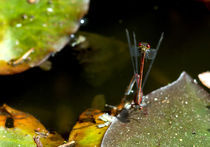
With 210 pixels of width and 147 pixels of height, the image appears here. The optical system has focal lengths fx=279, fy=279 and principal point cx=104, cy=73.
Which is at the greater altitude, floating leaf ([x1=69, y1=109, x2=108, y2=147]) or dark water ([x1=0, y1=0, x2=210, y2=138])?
dark water ([x1=0, y1=0, x2=210, y2=138])

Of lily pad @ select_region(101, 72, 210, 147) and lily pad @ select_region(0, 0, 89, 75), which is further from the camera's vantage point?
lily pad @ select_region(0, 0, 89, 75)

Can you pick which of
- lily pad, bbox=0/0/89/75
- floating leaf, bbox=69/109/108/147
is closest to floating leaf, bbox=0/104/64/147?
floating leaf, bbox=69/109/108/147

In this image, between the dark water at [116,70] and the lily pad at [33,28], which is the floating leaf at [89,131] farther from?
the lily pad at [33,28]

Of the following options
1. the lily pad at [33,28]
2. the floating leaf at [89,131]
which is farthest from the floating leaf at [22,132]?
the lily pad at [33,28]

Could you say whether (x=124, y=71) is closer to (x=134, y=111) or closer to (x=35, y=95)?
(x=134, y=111)

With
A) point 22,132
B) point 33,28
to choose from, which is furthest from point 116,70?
point 22,132

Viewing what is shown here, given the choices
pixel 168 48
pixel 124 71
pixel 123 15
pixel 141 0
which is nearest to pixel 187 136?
pixel 124 71

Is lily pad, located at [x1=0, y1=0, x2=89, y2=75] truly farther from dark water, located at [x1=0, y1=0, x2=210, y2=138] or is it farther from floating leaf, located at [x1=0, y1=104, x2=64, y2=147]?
floating leaf, located at [x1=0, y1=104, x2=64, y2=147]
